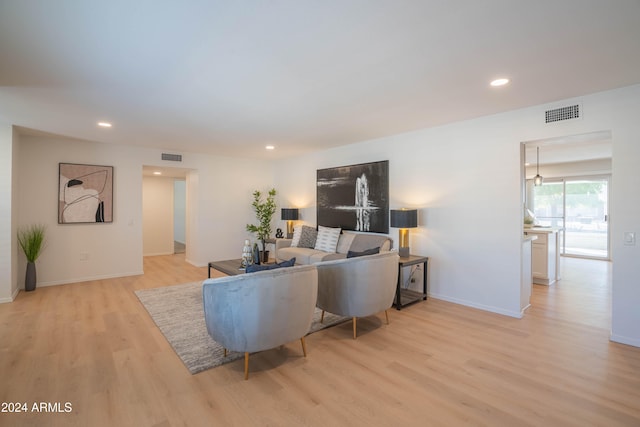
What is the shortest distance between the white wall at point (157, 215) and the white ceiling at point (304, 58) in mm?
4278

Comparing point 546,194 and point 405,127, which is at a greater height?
point 405,127

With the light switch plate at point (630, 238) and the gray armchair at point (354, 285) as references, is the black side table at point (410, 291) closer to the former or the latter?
the gray armchair at point (354, 285)

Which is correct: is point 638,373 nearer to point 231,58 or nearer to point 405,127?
point 405,127

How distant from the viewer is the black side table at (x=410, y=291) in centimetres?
418

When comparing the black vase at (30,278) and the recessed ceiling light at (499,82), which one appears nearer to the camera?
the recessed ceiling light at (499,82)

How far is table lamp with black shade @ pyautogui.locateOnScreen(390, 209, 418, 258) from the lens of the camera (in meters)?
4.50

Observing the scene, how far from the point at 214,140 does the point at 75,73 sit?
2.75 m

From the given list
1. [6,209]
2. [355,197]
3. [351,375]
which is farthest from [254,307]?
[6,209]

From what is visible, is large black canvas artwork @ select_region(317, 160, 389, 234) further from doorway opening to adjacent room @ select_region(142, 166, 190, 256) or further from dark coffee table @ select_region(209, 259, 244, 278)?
doorway opening to adjacent room @ select_region(142, 166, 190, 256)

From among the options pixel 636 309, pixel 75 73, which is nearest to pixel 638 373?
pixel 636 309

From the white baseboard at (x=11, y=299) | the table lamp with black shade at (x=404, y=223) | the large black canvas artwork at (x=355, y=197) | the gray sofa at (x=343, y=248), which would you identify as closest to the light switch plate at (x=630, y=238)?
the table lamp with black shade at (x=404, y=223)

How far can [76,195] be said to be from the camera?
550 centimetres

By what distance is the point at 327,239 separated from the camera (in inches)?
231

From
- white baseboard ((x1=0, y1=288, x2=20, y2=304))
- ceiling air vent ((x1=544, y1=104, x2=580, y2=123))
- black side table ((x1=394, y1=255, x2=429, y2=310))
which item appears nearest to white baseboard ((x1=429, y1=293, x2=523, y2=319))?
black side table ((x1=394, y1=255, x2=429, y2=310))
